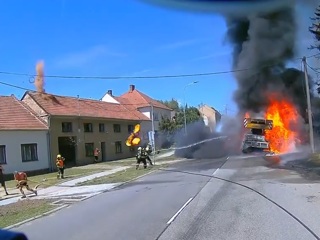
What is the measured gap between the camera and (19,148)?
2902 centimetres

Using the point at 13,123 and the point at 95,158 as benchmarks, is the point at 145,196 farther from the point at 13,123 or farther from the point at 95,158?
the point at 95,158

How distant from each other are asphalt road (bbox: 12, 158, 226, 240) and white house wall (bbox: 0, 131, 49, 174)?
15.7m

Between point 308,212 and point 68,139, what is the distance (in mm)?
29222

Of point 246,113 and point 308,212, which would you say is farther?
point 246,113

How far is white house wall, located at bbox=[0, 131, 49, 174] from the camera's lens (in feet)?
91.9

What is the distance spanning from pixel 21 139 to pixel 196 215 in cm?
2289

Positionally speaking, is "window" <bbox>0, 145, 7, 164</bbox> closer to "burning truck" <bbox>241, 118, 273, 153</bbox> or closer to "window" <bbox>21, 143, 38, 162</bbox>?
"window" <bbox>21, 143, 38, 162</bbox>

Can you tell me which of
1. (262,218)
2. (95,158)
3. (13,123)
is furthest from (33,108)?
(262,218)

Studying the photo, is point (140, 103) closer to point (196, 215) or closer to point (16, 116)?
point (16, 116)

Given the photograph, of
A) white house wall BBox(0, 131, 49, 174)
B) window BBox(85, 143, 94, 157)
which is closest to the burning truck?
window BBox(85, 143, 94, 157)

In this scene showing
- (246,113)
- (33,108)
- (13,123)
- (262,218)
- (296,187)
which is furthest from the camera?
(246,113)

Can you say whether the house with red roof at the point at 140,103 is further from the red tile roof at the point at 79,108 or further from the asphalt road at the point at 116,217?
the asphalt road at the point at 116,217

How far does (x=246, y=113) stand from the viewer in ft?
126

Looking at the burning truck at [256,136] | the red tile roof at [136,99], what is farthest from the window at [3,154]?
the red tile roof at [136,99]
